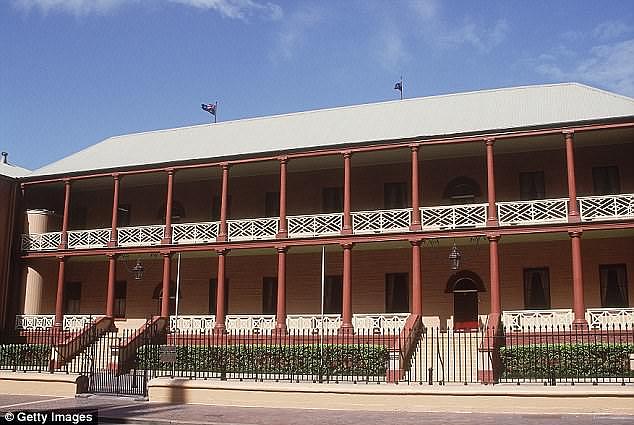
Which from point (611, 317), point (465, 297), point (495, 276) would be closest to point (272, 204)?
point (465, 297)

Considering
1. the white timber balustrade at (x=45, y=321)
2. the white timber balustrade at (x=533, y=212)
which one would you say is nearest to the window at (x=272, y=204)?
the white timber balustrade at (x=45, y=321)

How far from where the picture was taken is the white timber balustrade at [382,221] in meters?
24.5

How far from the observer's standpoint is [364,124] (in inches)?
1097

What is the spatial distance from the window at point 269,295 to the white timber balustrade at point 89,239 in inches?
260

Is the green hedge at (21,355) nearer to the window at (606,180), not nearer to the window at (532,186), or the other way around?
the window at (532,186)

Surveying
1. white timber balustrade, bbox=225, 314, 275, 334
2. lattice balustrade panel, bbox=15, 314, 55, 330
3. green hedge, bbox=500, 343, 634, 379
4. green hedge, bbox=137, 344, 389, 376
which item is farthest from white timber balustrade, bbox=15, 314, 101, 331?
green hedge, bbox=500, 343, 634, 379

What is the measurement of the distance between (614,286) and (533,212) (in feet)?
13.6

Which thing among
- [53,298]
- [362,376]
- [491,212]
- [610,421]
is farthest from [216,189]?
[610,421]

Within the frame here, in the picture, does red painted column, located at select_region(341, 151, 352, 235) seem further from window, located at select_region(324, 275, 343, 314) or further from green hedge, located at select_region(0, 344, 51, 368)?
green hedge, located at select_region(0, 344, 51, 368)

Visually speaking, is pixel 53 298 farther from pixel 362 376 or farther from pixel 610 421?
pixel 610 421

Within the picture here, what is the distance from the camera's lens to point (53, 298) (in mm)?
31031

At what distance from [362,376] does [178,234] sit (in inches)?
464

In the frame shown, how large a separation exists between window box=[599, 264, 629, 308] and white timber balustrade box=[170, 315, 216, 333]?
1375cm

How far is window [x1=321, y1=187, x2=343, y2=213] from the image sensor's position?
28.2 meters
